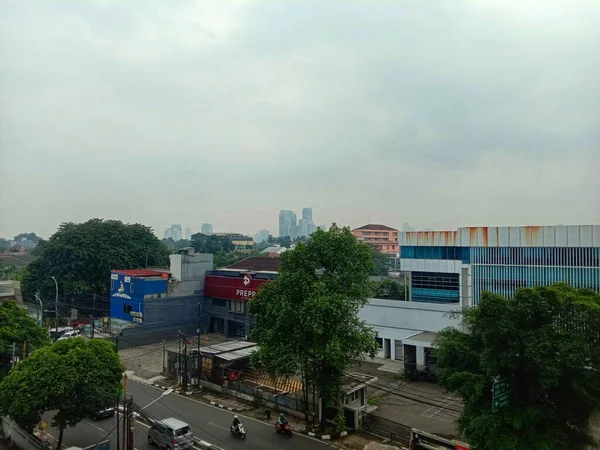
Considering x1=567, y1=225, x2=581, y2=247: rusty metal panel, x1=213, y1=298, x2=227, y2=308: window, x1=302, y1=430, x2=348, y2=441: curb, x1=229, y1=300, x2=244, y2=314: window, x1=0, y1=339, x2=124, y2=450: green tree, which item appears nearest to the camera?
x1=0, y1=339, x2=124, y2=450: green tree

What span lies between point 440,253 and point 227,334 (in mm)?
20845

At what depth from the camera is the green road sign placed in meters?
12.9

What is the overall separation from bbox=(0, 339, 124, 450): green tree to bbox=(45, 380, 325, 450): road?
7.86ft

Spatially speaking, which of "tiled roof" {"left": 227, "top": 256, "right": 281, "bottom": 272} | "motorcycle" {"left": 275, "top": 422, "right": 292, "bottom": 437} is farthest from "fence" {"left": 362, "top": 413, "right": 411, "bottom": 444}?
"tiled roof" {"left": 227, "top": 256, "right": 281, "bottom": 272}

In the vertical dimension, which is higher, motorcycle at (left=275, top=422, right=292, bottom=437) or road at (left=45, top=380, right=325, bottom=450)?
motorcycle at (left=275, top=422, right=292, bottom=437)

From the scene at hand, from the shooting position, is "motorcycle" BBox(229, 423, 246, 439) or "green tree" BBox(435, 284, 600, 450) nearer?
"green tree" BBox(435, 284, 600, 450)

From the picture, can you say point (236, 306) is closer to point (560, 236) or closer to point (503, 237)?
point (503, 237)

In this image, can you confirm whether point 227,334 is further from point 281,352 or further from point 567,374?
point 567,374

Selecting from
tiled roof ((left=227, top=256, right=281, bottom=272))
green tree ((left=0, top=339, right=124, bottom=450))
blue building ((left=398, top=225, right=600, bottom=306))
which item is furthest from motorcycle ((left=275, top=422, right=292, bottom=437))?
tiled roof ((left=227, top=256, right=281, bottom=272))

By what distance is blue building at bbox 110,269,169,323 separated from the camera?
40062 mm

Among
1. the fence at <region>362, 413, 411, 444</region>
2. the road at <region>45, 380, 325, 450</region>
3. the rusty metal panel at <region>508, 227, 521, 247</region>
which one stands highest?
the rusty metal panel at <region>508, 227, 521, 247</region>

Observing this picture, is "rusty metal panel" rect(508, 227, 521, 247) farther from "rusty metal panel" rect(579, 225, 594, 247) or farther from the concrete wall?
the concrete wall

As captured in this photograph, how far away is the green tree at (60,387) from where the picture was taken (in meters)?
15.9

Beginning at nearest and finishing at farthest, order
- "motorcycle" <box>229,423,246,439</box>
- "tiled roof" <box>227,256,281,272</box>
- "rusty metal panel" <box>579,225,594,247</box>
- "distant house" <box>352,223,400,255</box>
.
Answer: "motorcycle" <box>229,423,246,439</box>, "rusty metal panel" <box>579,225,594,247</box>, "tiled roof" <box>227,256,281,272</box>, "distant house" <box>352,223,400,255</box>
